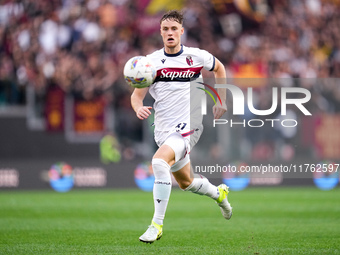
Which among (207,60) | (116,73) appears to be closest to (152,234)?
(207,60)

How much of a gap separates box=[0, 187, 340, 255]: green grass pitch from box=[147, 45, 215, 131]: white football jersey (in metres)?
1.36

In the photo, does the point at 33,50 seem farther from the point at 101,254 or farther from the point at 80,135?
the point at 101,254

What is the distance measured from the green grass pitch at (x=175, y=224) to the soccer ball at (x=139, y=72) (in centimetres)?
168

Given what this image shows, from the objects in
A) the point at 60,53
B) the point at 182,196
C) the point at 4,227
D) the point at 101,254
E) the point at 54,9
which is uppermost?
the point at 54,9

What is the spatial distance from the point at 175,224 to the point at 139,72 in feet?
11.1

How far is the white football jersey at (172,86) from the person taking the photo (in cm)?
712

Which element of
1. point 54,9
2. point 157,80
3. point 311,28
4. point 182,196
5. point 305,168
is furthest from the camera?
point 311,28

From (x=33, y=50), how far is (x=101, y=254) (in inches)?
452

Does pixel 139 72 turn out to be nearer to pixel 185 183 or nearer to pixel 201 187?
pixel 185 183

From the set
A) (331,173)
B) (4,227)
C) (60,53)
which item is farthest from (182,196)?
(4,227)

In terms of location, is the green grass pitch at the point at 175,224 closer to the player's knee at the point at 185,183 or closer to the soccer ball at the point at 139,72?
the player's knee at the point at 185,183

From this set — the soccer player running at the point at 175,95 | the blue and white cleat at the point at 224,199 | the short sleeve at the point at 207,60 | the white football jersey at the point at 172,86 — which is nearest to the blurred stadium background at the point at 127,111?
the blue and white cleat at the point at 224,199

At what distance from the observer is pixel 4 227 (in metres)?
8.85

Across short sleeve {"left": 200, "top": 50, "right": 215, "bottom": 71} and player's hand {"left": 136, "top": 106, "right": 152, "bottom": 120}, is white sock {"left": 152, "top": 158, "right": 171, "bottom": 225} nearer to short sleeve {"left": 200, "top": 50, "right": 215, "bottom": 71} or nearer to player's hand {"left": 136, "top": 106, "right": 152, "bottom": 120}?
player's hand {"left": 136, "top": 106, "right": 152, "bottom": 120}
